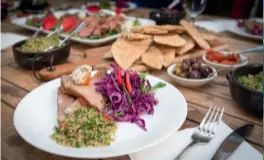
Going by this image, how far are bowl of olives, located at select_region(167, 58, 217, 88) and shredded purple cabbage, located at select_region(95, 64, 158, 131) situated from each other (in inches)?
8.7

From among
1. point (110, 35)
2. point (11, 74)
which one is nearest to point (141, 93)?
point (11, 74)

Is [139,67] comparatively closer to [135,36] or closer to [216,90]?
[135,36]

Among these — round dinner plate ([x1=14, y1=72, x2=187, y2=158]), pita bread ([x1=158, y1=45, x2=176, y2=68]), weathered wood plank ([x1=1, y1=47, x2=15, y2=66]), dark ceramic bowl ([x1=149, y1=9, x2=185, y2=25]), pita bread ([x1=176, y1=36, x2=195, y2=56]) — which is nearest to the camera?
round dinner plate ([x1=14, y1=72, x2=187, y2=158])

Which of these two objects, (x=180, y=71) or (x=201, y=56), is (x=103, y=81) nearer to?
(x=180, y=71)

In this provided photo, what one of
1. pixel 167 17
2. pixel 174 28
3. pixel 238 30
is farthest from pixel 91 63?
pixel 238 30

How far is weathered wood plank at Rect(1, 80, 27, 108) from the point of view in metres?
1.32

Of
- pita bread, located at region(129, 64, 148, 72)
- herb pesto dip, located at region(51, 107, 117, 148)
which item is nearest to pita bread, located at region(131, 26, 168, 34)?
pita bread, located at region(129, 64, 148, 72)

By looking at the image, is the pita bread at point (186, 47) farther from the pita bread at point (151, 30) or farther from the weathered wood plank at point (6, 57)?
the weathered wood plank at point (6, 57)

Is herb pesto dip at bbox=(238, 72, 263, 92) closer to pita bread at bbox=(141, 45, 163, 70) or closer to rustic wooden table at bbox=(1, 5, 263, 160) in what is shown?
rustic wooden table at bbox=(1, 5, 263, 160)

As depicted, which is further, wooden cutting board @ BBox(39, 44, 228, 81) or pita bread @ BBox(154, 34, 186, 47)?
pita bread @ BBox(154, 34, 186, 47)

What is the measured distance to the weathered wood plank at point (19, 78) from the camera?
1.48 meters

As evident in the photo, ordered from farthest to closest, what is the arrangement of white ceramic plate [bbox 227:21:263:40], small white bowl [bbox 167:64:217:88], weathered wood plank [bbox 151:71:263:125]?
1. white ceramic plate [bbox 227:21:263:40]
2. small white bowl [bbox 167:64:217:88]
3. weathered wood plank [bbox 151:71:263:125]

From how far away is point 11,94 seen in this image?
4.58 ft

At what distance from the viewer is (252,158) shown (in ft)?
2.80
